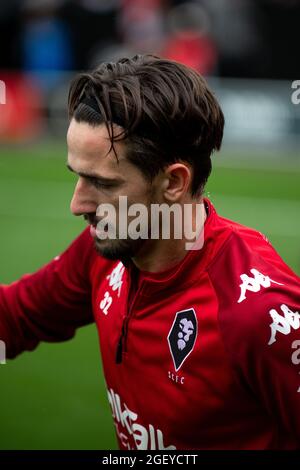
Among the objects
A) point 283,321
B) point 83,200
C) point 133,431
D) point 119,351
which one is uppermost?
point 83,200

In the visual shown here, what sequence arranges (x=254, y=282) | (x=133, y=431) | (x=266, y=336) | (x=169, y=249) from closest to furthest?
(x=266, y=336), (x=254, y=282), (x=169, y=249), (x=133, y=431)

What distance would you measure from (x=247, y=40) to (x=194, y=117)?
1395 centimetres

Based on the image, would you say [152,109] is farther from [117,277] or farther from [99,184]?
[117,277]

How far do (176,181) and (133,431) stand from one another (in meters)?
0.95

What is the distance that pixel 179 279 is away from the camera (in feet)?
10.1

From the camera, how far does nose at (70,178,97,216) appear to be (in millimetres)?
3020

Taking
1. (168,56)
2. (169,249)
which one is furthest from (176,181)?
(168,56)

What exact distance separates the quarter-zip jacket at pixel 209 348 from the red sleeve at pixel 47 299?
0.78 feet

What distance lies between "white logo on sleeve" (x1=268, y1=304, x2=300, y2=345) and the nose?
2.40 feet

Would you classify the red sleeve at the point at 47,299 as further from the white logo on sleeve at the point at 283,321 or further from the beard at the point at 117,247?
the white logo on sleeve at the point at 283,321

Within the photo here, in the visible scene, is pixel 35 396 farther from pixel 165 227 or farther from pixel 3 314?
pixel 165 227

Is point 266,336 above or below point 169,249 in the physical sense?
below

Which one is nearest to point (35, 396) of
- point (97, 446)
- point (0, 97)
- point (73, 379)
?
point (73, 379)

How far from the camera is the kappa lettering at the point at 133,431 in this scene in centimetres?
312
